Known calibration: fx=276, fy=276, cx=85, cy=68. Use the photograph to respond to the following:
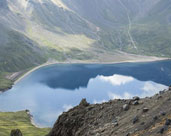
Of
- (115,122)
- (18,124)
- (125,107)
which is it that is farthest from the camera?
(18,124)

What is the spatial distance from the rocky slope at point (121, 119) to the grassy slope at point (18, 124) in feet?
329

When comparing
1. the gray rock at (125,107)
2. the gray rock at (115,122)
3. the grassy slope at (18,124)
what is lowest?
the gray rock at (115,122)

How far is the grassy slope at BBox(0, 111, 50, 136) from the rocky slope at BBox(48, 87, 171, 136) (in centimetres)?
10026

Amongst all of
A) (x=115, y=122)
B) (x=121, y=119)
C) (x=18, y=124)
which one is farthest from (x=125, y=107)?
(x=18, y=124)

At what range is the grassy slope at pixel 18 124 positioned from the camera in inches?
5595

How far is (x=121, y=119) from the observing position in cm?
3303

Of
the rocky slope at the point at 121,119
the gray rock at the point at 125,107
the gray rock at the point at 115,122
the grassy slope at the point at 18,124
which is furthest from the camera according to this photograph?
the grassy slope at the point at 18,124

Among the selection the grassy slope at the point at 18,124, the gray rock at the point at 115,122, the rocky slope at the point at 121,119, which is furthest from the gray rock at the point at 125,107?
the grassy slope at the point at 18,124

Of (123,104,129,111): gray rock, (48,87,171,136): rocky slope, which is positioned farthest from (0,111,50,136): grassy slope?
(123,104,129,111): gray rock

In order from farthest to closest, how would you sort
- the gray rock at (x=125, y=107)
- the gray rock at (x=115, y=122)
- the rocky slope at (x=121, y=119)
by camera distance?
the gray rock at (x=125, y=107), the gray rock at (x=115, y=122), the rocky slope at (x=121, y=119)

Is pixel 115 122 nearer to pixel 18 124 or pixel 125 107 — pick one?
pixel 125 107

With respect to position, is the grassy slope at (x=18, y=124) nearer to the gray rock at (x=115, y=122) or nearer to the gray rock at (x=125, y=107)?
the gray rock at (x=125, y=107)

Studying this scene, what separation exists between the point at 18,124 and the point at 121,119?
142m

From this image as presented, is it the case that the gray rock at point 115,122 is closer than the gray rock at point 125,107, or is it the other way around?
the gray rock at point 115,122
